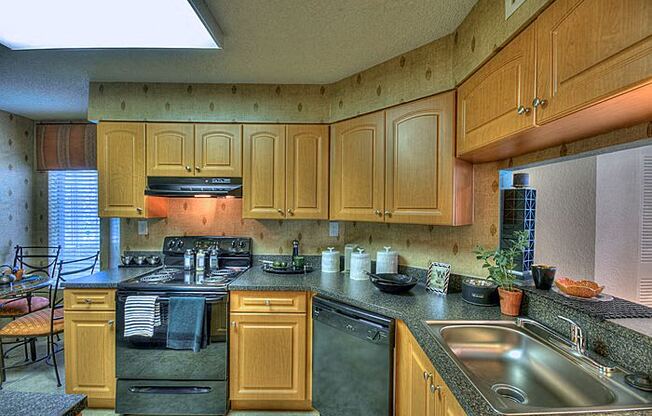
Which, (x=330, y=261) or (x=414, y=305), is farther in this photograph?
(x=330, y=261)

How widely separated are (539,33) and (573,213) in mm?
1088

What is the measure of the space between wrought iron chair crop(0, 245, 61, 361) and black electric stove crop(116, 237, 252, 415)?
1187 millimetres

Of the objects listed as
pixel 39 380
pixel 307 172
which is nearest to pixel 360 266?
pixel 307 172

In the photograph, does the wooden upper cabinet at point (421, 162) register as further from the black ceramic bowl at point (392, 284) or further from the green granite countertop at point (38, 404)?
the green granite countertop at point (38, 404)

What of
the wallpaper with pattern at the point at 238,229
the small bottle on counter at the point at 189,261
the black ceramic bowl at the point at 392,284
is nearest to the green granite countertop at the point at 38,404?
the black ceramic bowl at the point at 392,284

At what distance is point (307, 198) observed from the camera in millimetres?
2660

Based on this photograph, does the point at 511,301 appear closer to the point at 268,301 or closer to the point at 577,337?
the point at 577,337

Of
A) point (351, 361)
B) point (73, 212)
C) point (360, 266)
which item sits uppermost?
point (73, 212)

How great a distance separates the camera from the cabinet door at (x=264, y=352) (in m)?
2.26

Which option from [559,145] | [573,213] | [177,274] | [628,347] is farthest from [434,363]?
[177,274]

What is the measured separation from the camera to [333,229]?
2947mm

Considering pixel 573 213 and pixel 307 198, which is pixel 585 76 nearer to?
pixel 573 213

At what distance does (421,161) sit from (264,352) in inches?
64.3

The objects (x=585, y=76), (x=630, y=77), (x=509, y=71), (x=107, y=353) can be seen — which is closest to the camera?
(x=630, y=77)
